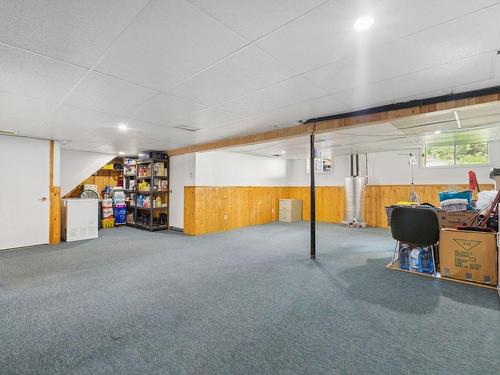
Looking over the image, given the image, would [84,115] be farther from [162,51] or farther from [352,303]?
[352,303]

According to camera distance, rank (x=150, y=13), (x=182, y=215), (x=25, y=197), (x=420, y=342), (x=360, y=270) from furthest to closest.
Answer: (x=182, y=215) → (x=25, y=197) → (x=360, y=270) → (x=420, y=342) → (x=150, y=13)

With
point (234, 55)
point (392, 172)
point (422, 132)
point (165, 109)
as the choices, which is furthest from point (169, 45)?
point (392, 172)

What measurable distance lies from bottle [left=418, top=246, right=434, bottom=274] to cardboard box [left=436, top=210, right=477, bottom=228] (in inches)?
20.1

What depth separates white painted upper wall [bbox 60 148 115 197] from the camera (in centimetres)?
738

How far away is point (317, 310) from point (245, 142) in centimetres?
367

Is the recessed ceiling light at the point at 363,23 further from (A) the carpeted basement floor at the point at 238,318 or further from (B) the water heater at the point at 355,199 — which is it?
(B) the water heater at the point at 355,199

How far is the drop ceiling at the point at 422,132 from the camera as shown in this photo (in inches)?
150

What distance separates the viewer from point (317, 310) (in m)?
2.52

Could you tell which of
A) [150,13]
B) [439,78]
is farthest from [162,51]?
[439,78]

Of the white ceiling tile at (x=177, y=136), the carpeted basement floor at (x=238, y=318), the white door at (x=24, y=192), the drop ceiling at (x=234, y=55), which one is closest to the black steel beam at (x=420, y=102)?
the drop ceiling at (x=234, y=55)

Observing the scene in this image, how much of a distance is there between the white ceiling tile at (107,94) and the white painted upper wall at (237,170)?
11.1 ft

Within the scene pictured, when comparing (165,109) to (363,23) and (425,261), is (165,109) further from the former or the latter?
(425,261)

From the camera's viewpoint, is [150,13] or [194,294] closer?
[150,13]

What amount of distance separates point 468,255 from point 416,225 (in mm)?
698
